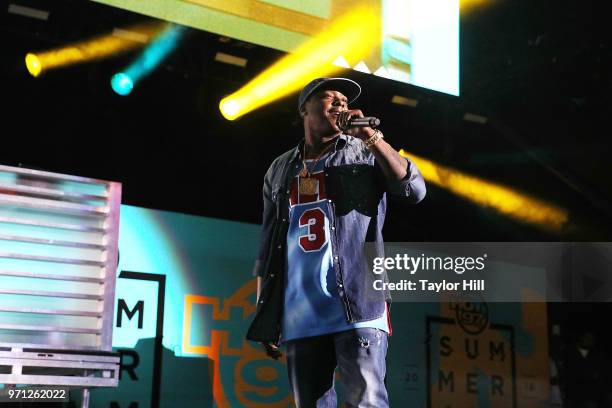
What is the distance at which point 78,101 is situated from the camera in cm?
524

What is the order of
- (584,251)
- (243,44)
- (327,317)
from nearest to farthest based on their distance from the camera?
(327,317)
(243,44)
(584,251)

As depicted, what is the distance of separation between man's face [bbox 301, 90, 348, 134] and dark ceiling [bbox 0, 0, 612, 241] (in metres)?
2.68

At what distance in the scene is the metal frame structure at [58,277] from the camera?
3742 millimetres

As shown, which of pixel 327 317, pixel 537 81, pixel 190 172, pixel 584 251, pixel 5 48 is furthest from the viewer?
pixel 584 251

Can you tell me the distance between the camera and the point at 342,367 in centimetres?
233

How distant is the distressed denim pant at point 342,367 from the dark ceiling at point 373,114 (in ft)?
10.2

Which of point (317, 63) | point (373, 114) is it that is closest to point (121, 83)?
point (317, 63)

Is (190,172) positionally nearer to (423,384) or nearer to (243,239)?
(243,239)

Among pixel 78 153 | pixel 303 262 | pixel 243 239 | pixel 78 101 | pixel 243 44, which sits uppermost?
pixel 243 44

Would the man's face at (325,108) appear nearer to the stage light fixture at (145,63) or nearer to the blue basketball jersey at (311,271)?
the blue basketball jersey at (311,271)

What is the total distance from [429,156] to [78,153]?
2.79m

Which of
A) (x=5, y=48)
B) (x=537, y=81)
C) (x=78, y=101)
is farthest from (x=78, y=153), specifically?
(x=537, y=81)

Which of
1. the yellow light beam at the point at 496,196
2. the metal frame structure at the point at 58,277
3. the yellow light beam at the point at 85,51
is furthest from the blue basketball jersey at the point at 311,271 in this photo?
the yellow light beam at the point at 496,196

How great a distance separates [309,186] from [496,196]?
471 centimetres
